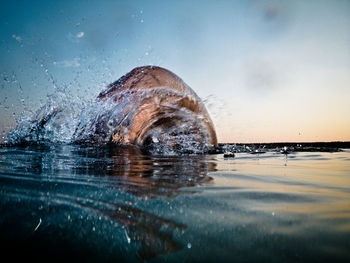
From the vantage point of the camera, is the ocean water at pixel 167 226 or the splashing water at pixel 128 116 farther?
the splashing water at pixel 128 116

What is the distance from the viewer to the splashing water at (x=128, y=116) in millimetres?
3732

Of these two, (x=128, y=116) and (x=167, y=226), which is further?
(x=128, y=116)

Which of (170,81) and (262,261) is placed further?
(170,81)

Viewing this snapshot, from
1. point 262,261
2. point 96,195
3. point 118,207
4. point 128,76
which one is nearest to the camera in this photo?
point 262,261

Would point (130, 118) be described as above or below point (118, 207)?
above

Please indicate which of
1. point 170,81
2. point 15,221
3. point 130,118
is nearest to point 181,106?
point 170,81

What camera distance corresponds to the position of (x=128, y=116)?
3871 mm

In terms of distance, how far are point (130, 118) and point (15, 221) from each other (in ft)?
11.5

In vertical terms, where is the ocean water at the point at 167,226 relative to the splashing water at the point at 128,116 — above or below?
below

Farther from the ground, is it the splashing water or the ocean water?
the splashing water

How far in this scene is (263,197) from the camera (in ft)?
2.62

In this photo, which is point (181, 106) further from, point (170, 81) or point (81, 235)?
point (81, 235)

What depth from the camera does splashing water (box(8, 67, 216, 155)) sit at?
12.2 ft

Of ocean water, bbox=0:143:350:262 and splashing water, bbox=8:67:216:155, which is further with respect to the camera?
splashing water, bbox=8:67:216:155
